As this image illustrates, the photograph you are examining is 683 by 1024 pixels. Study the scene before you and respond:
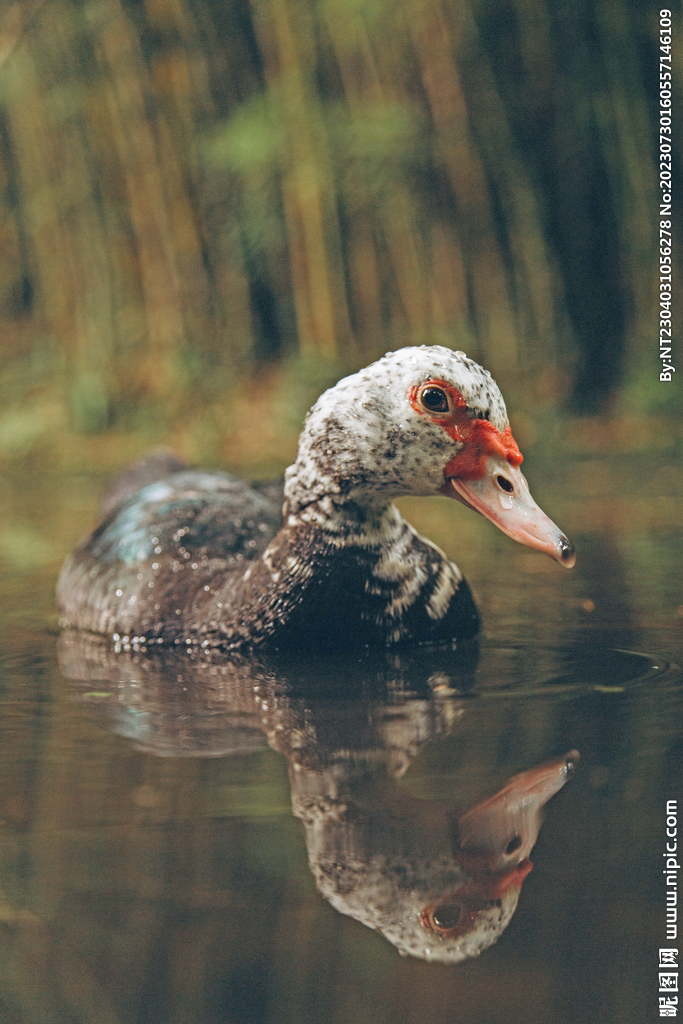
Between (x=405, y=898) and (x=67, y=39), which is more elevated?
(x=67, y=39)

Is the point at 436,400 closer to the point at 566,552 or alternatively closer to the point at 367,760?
the point at 566,552

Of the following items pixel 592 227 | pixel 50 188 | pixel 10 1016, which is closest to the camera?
pixel 10 1016

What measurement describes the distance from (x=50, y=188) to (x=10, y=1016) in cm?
950

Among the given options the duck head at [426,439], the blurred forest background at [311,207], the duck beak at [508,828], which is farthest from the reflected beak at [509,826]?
the blurred forest background at [311,207]

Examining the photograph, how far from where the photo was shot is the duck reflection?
5.30 feet

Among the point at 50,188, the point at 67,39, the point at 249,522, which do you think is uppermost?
the point at 67,39

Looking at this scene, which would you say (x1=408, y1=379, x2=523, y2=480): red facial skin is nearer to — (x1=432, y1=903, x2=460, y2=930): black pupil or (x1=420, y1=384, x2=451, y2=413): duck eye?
(x1=420, y1=384, x2=451, y2=413): duck eye

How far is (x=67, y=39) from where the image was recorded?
947cm

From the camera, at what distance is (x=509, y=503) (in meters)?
2.80

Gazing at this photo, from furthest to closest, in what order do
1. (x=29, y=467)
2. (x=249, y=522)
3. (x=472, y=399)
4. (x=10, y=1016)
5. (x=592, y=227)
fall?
(x=29, y=467), (x=592, y=227), (x=249, y=522), (x=472, y=399), (x=10, y=1016)

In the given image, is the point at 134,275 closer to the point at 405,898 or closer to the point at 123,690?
the point at 123,690

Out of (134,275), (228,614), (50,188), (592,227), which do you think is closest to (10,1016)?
(228,614)

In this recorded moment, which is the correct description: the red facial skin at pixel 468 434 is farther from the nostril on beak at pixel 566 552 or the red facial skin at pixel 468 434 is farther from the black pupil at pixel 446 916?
the black pupil at pixel 446 916

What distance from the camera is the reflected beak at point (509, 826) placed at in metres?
1.69
